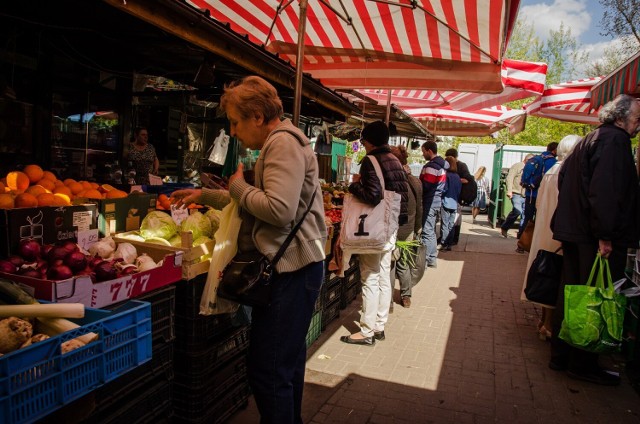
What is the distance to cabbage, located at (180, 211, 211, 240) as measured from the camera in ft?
11.0

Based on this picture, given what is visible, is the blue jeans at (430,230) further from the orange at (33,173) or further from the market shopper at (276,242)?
the orange at (33,173)

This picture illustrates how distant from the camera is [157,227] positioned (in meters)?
3.20

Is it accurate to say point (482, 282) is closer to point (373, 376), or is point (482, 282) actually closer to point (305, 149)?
point (373, 376)

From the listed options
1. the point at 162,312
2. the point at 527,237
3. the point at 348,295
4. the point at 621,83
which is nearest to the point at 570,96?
the point at 621,83

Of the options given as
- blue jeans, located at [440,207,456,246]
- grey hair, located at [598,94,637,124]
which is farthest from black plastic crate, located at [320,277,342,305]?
blue jeans, located at [440,207,456,246]

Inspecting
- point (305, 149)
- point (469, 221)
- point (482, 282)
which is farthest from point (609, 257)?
point (469, 221)

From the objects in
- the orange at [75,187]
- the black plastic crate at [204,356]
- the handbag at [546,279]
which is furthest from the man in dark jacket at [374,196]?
the orange at [75,187]

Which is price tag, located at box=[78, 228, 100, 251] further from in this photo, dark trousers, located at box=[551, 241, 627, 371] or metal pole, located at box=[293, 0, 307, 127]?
dark trousers, located at box=[551, 241, 627, 371]

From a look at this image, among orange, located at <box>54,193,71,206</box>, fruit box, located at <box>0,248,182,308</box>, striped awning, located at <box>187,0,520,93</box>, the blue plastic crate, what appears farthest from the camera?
striped awning, located at <box>187,0,520,93</box>

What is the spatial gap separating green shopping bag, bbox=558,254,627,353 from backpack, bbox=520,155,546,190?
20.5ft

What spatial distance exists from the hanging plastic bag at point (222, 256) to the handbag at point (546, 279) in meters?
3.24

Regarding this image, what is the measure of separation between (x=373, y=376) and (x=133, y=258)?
89.0 inches

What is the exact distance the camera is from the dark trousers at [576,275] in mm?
3971

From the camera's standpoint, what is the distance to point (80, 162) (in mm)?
6406
